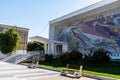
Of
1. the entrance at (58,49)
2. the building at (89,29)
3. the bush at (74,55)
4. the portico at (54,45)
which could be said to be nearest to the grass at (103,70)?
the building at (89,29)

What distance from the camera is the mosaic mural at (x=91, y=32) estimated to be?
2072 centimetres

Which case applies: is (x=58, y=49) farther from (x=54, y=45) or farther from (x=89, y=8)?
(x=89, y=8)

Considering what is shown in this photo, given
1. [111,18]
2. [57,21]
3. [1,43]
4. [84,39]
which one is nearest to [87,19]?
[84,39]

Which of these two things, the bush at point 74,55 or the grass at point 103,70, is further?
the bush at point 74,55

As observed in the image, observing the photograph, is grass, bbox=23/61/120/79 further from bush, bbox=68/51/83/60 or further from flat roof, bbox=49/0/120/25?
flat roof, bbox=49/0/120/25

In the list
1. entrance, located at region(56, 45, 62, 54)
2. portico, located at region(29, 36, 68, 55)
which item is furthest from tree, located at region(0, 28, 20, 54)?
entrance, located at region(56, 45, 62, 54)

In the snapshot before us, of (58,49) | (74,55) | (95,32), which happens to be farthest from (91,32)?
(58,49)

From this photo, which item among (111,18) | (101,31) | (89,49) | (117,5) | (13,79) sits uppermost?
(117,5)

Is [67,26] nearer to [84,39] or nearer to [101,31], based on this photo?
[84,39]

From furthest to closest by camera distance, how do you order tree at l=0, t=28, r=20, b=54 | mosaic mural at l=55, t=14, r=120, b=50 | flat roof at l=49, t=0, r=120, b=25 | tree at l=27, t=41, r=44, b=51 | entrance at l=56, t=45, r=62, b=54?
tree at l=27, t=41, r=44, b=51, tree at l=0, t=28, r=20, b=54, entrance at l=56, t=45, r=62, b=54, flat roof at l=49, t=0, r=120, b=25, mosaic mural at l=55, t=14, r=120, b=50

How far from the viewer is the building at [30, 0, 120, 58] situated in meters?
20.9

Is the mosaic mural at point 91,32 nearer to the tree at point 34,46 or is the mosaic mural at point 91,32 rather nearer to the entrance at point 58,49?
the entrance at point 58,49

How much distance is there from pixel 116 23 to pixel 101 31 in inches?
96.9

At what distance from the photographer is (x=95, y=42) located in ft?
76.6
